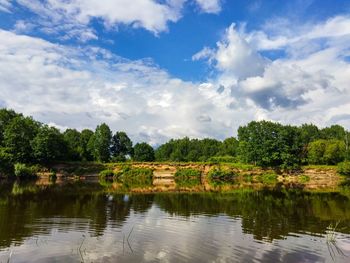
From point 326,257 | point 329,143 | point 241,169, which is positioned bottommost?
point 326,257

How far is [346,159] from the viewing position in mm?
103812

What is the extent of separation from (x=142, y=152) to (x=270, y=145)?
191ft

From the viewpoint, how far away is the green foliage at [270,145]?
104 metres

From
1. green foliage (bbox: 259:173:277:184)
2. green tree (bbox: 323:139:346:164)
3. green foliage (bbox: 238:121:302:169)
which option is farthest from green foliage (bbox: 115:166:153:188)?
green tree (bbox: 323:139:346:164)

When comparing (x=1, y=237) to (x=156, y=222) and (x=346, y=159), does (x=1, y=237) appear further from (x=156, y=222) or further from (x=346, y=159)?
(x=346, y=159)

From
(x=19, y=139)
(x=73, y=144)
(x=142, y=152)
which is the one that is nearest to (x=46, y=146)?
(x=19, y=139)

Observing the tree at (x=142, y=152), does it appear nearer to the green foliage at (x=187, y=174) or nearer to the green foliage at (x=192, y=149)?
the green foliage at (x=192, y=149)

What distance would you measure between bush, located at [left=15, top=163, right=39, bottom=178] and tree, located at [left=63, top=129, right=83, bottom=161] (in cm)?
2013

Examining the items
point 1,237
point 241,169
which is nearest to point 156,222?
point 1,237

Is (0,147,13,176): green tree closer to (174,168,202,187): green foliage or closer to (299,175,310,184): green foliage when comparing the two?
(174,168,202,187): green foliage

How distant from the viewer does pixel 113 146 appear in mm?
141125

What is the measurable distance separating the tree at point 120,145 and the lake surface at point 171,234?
102526mm

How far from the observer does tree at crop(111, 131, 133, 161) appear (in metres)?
141

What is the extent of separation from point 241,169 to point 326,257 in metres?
86.4
